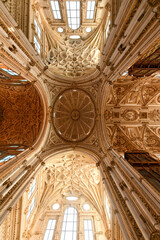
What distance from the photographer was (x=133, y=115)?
16.5 metres

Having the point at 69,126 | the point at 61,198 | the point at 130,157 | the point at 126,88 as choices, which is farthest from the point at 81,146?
the point at 126,88

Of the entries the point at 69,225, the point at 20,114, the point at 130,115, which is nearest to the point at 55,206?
the point at 69,225

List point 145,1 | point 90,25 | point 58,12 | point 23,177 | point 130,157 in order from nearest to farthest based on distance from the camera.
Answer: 1. point 145,1
2. point 23,177
3. point 130,157
4. point 58,12
5. point 90,25

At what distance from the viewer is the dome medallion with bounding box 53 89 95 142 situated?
50.8 ft

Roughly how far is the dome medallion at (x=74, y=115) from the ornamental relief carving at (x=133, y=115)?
2039 millimetres

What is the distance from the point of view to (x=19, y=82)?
14.9 meters

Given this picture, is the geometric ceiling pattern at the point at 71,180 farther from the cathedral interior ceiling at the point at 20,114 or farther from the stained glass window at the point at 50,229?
the cathedral interior ceiling at the point at 20,114

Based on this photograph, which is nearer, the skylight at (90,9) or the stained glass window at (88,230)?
the stained glass window at (88,230)

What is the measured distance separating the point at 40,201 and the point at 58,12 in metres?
19.8

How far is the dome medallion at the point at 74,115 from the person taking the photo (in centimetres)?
1548

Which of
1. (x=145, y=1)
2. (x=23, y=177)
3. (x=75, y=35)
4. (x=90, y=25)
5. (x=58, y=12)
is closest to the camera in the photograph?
(x=145, y=1)

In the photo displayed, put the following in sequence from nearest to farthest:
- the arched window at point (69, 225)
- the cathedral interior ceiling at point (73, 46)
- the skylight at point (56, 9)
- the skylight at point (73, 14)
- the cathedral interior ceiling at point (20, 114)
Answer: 1. the arched window at point (69, 225)
2. the skylight at point (56, 9)
3. the skylight at point (73, 14)
4. the cathedral interior ceiling at point (73, 46)
5. the cathedral interior ceiling at point (20, 114)

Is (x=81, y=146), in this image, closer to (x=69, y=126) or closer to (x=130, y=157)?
(x=69, y=126)

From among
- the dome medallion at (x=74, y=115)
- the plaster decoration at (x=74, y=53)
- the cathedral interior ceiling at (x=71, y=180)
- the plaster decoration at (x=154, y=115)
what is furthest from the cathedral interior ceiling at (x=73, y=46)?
the cathedral interior ceiling at (x=71, y=180)
